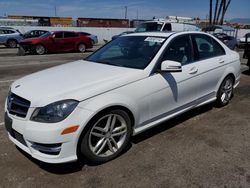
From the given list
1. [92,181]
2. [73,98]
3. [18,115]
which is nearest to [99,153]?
[92,181]

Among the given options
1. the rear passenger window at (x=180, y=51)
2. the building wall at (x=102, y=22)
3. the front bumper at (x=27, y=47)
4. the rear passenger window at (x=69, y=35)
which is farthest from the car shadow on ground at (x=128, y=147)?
the building wall at (x=102, y=22)

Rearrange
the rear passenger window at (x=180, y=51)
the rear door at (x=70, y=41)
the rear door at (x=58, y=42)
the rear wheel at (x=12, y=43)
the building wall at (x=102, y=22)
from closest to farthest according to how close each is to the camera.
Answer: the rear passenger window at (x=180, y=51), the rear door at (x=58, y=42), the rear door at (x=70, y=41), the rear wheel at (x=12, y=43), the building wall at (x=102, y=22)

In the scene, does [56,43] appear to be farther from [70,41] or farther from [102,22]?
[102,22]

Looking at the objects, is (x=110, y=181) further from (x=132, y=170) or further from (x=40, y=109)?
(x=40, y=109)

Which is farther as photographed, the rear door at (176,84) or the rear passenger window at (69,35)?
the rear passenger window at (69,35)

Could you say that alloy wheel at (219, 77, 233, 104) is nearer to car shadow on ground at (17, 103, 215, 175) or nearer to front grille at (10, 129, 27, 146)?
car shadow on ground at (17, 103, 215, 175)

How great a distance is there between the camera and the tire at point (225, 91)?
539 centimetres

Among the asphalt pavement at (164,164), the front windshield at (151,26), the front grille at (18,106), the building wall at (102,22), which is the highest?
the building wall at (102,22)

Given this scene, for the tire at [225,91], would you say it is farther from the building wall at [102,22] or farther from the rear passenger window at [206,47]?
the building wall at [102,22]

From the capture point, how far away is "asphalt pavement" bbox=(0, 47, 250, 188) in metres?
3.13

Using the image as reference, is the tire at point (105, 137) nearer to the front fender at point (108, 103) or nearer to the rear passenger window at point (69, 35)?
the front fender at point (108, 103)

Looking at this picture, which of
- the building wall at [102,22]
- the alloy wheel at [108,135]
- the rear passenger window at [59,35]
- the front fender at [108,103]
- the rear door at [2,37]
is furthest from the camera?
the building wall at [102,22]

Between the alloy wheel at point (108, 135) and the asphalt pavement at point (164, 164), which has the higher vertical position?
the alloy wheel at point (108, 135)

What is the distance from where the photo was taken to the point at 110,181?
314cm
